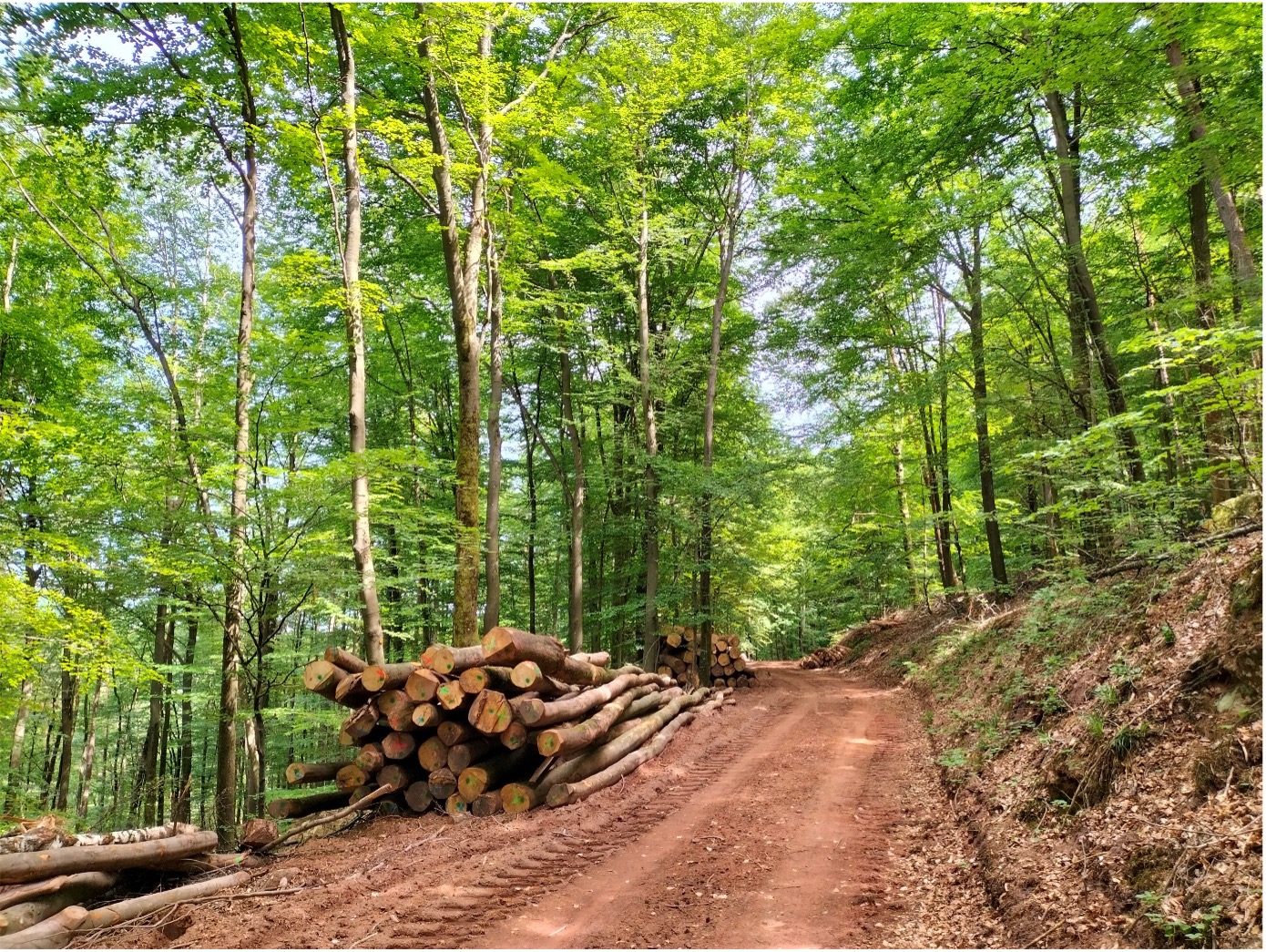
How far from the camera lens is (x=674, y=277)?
734 inches

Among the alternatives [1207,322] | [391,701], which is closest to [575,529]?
[391,701]

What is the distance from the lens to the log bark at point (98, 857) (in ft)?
14.3

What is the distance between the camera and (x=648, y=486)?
52.5ft

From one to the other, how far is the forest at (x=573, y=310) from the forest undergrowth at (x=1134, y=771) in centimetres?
114

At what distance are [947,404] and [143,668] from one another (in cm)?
1822

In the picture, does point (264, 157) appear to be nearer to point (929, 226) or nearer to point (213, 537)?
point (213, 537)

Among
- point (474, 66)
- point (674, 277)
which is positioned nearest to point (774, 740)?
point (474, 66)

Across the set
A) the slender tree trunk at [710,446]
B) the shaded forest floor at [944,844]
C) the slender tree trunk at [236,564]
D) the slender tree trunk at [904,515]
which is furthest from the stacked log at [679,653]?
the slender tree trunk at [236,564]

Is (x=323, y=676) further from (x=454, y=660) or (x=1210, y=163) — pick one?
(x=1210, y=163)

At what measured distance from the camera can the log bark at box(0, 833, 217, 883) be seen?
4355mm

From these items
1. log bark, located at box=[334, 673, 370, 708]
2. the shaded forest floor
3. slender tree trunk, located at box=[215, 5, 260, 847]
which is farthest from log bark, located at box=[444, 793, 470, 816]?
slender tree trunk, located at box=[215, 5, 260, 847]

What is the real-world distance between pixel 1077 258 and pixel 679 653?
40.4 feet

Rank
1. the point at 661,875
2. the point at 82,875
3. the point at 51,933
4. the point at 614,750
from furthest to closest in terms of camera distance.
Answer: the point at 614,750, the point at 661,875, the point at 82,875, the point at 51,933

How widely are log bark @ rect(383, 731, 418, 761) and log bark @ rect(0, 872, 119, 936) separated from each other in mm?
2628
